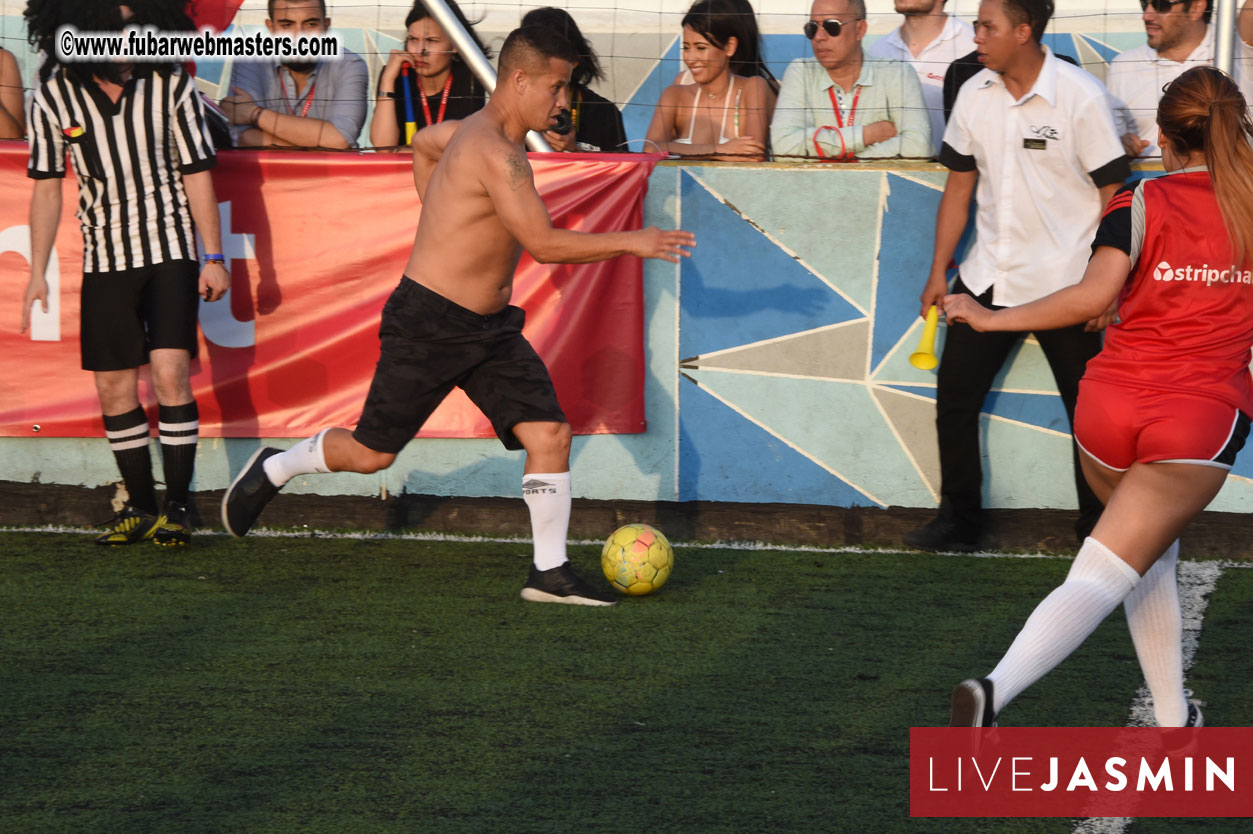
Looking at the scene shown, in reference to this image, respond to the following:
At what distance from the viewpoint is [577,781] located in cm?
360

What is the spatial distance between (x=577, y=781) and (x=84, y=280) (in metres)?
3.76

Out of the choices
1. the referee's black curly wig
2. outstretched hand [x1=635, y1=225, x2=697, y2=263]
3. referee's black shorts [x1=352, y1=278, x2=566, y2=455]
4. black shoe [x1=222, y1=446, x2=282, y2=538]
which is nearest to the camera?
outstretched hand [x1=635, y1=225, x2=697, y2=263]

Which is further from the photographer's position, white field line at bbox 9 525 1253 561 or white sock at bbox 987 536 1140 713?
white field line at bbox 9 525 1253 561

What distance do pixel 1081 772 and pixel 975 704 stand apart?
53 cm

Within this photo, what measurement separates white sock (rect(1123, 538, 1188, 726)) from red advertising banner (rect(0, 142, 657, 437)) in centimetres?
313

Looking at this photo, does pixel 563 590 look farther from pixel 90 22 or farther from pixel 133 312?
pixel 90 22

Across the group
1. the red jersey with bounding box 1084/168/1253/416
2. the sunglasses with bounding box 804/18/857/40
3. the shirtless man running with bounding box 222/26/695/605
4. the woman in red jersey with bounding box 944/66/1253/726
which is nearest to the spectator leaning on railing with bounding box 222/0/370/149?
the shirtless man running with bounding box 222/26/695/605

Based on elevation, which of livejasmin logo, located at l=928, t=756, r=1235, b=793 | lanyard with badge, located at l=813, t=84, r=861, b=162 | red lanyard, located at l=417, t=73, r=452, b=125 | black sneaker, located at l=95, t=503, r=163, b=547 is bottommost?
livejasmin logo, located at l=928, t=756, r=1235, b=793

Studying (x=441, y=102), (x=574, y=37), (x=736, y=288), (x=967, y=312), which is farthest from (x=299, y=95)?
(x=967, y=312)

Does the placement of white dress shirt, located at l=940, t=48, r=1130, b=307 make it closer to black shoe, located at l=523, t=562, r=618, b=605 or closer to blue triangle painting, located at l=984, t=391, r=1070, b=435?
blue triangle painting, located at l=984, t=391, r=1070, b=435

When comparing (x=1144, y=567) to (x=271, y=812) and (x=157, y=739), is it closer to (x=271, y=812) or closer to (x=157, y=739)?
(x=271, y=812)

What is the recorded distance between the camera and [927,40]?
24.1 ft

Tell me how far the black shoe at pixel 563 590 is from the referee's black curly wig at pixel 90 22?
2.80 meters

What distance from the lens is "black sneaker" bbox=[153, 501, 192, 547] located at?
243 inches
